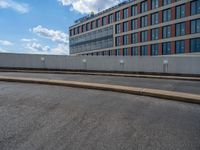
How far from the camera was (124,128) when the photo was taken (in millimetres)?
4516

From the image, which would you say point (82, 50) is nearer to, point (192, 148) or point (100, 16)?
point (100, 16)

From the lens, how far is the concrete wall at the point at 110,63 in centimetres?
2467

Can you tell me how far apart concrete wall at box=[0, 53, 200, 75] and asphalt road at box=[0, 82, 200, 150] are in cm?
1960

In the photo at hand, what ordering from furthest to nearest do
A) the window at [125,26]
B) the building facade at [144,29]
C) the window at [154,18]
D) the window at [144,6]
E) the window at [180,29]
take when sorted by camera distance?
1. the window at [125,26]
2. the window at [144,6]
3. the window at [154,18]
4. the window at [180,29]
5. the building facade at [144,29]

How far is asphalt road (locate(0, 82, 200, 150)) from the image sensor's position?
12.4 feet

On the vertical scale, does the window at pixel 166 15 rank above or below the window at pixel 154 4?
below

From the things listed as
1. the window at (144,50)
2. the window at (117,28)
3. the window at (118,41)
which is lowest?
the window at (144,50)

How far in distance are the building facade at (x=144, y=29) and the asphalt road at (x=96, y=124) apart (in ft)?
116

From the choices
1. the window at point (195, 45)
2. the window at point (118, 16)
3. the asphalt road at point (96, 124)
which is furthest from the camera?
the window at point (118, 16)

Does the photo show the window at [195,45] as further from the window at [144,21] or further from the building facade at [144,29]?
the window at [144,21]

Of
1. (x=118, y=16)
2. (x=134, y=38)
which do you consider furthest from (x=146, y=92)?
(x=118, y=16)

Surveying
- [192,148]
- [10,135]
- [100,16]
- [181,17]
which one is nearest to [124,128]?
[192,148]

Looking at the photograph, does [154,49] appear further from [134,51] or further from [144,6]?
[144,6]

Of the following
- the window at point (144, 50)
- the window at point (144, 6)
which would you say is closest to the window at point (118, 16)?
the window at point (144, 6)
